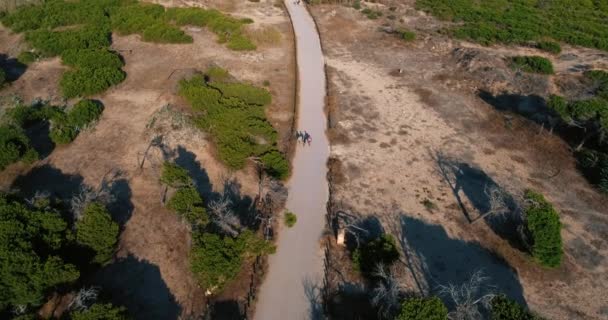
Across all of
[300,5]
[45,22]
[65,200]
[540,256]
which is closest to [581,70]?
[540,256]

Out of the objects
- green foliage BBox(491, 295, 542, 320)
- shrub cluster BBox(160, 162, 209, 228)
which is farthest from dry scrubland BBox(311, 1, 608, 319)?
shrub cluster BBox(160, 162, 209, 228)

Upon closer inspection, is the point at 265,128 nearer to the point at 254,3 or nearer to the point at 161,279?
the point at 161,279

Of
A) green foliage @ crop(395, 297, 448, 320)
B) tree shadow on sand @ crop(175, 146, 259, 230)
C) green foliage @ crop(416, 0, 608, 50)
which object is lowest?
tree shadow on sand @ crop(175, 146, 259, 230)

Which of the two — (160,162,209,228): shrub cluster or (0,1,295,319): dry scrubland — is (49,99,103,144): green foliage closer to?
(0,1,295,319): dry scrubland

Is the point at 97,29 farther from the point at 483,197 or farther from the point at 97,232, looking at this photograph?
the point at 483,197

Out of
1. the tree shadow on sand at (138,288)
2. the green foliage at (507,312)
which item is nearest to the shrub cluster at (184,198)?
the tree shadow on sand at (138,288)
